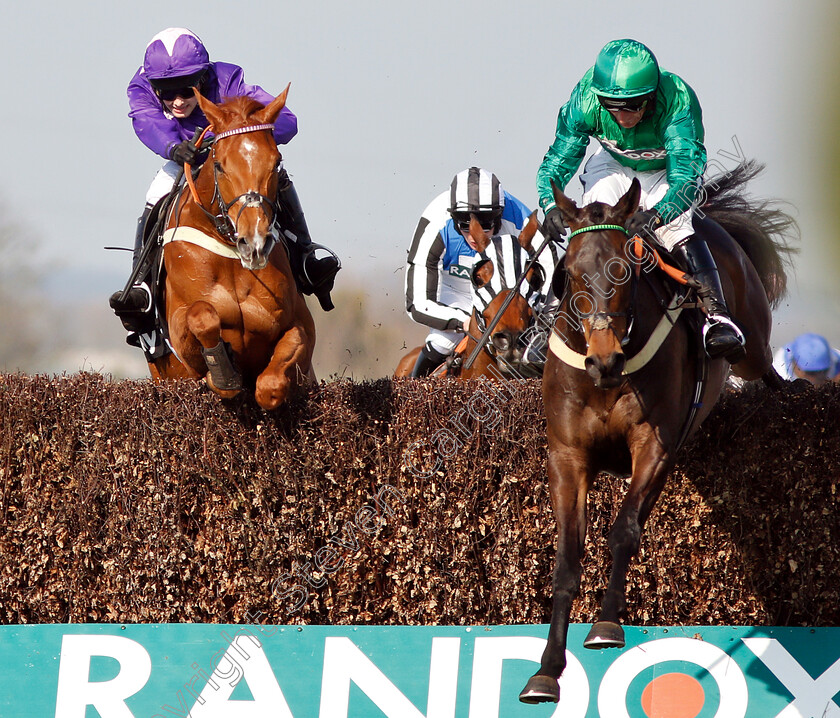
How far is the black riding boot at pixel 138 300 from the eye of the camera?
19.6ft

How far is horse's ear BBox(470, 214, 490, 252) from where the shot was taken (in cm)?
741

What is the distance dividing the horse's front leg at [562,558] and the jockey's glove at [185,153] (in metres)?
2.27

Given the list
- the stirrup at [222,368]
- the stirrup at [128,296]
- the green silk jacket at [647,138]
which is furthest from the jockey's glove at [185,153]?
the green silk jacket at [647,138]

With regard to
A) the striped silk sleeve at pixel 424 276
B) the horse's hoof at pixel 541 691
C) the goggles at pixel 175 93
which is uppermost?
the goggles at pixel 175 93

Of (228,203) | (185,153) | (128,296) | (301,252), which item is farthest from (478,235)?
(228,203)

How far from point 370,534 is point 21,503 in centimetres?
172

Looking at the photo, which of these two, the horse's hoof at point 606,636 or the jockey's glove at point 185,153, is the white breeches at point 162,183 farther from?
the horse's hoof at point 606,636

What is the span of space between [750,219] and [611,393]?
2.65m

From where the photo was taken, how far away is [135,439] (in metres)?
5.71

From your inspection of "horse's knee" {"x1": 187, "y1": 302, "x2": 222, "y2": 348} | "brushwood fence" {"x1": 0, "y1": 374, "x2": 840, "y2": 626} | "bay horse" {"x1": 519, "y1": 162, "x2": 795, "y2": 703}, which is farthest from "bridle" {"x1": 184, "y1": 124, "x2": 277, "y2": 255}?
"bay horse" {"x1": 519, "y1": 162, "x2": 795, "y2": 703}

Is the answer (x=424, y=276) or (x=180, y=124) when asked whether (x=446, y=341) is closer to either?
(x=424, y=276)

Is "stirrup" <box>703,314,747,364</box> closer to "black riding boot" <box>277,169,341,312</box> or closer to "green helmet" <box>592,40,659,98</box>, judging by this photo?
"green helmet" <box>592,40,659,98</box>

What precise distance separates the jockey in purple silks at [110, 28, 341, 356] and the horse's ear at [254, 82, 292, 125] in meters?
0.37

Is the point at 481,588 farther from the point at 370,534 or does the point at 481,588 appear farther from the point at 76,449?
the point at 76,449
